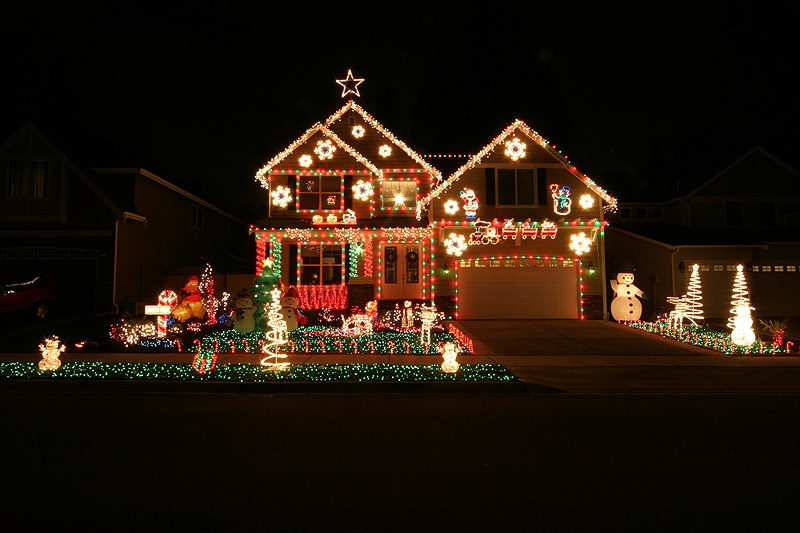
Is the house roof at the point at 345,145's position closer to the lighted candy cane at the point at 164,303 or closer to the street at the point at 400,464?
the lighted candy cane at the point at 164,303

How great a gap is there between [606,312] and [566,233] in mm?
3299

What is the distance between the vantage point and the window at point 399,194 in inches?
861

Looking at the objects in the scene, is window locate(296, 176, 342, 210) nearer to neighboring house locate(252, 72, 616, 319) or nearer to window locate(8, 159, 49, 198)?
neighboring house locate(252, 72, 616, 319)

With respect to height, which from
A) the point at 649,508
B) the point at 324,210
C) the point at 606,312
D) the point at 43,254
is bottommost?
the point at 649,508

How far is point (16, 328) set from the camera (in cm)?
1630

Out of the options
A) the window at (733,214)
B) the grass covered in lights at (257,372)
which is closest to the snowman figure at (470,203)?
the grass covered in lights at (257,372)

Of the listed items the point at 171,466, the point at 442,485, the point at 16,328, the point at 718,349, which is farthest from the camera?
the point at 16,328

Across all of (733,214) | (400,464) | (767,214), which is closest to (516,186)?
(733,214)

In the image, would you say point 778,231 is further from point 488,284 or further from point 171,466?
point 171,466

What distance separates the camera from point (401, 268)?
70.4 feet

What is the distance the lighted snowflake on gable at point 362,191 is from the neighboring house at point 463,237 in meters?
0.08

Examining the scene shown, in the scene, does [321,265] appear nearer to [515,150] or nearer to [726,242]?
[515,150]

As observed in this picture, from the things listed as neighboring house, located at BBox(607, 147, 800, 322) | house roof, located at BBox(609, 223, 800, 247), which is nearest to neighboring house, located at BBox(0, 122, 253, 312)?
neighboring house, located at BBox(607, 147, 800, 322)

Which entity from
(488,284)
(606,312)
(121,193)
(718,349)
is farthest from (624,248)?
(121,193)
